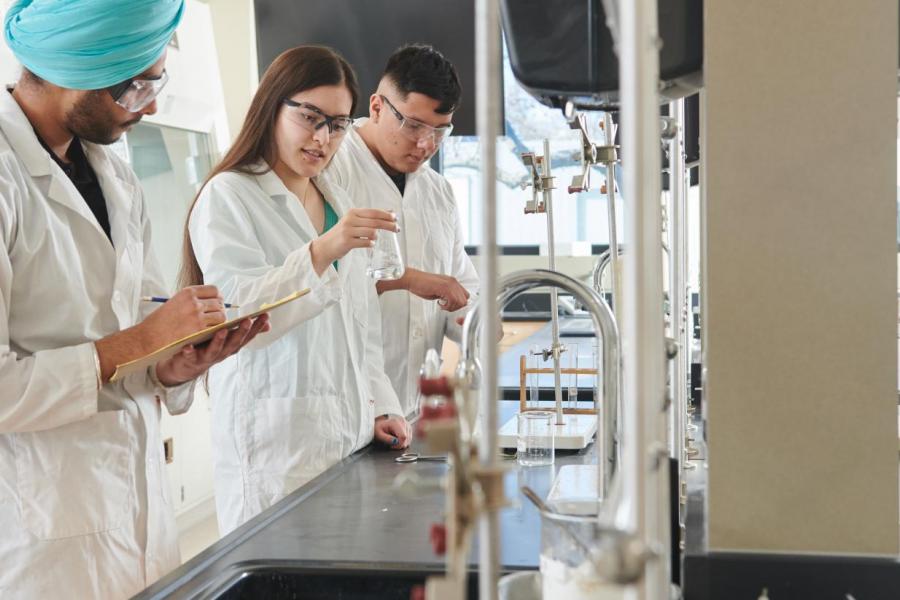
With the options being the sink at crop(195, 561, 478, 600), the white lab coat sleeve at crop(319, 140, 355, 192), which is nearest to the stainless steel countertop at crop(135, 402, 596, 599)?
the sink at crop(195, 561, 478, 600)

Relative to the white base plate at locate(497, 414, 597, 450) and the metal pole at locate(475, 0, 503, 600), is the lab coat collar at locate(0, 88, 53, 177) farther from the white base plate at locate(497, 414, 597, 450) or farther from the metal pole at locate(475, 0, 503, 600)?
the metal pole at locate(475, 0, 503, 600)

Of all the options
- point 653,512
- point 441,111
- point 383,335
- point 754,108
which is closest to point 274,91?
point 441,111

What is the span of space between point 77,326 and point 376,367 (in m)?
0.84

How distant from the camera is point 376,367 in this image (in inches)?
91.6

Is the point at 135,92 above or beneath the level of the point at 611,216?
above

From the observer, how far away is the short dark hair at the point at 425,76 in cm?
248

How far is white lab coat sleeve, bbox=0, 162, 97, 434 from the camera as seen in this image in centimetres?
151

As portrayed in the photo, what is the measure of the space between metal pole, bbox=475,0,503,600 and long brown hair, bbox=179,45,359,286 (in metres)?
1.76

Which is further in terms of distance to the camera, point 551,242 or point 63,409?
point 551,242

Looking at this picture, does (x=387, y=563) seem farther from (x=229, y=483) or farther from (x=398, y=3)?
(x=398, y=3)

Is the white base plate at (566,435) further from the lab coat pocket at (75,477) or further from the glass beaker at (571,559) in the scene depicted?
the glass beaker at (571,559)

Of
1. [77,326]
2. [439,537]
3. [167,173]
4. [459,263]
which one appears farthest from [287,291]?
[167,173]

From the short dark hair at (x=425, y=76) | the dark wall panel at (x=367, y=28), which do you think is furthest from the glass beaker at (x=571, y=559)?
the dark wall panel at (x=367, y=28)

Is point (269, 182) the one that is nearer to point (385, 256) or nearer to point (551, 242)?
point (385, 256)
